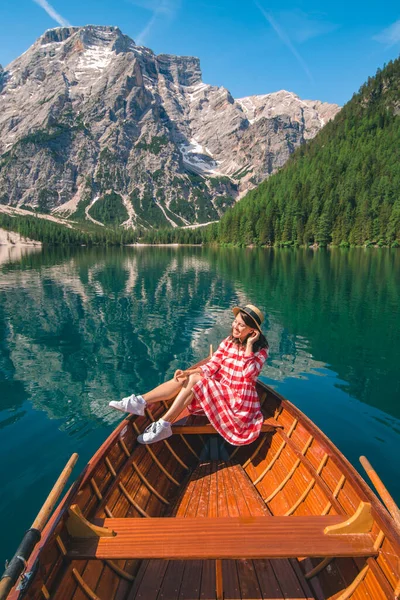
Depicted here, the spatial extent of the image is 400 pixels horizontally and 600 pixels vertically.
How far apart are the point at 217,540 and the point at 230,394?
3441 mm

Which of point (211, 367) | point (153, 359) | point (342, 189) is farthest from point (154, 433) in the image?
point (342, 189)

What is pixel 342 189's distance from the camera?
12738cm

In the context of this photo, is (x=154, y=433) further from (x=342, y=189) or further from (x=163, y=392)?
(x=342, y=189)

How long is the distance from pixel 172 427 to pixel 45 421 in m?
7.30

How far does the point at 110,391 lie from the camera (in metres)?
15.2

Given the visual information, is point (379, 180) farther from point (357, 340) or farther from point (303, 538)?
point (303, 538)

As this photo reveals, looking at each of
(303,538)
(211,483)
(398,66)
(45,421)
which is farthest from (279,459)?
(398,66)

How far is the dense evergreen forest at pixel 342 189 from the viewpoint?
110 meters

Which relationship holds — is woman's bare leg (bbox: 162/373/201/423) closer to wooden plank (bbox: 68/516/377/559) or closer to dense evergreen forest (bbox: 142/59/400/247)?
wooden plank (bbox: 68/516/377/559)

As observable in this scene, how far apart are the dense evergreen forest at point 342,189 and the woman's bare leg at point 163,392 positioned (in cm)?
11203

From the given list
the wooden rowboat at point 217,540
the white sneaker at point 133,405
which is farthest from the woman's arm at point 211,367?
the wooden rowboat at point 217,540

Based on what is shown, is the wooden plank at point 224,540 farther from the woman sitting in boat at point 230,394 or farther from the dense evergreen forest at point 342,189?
the dense evergreen forest at point 342,189

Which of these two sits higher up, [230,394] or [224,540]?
[230,394]

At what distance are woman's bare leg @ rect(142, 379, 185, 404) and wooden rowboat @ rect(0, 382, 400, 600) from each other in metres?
0.94
